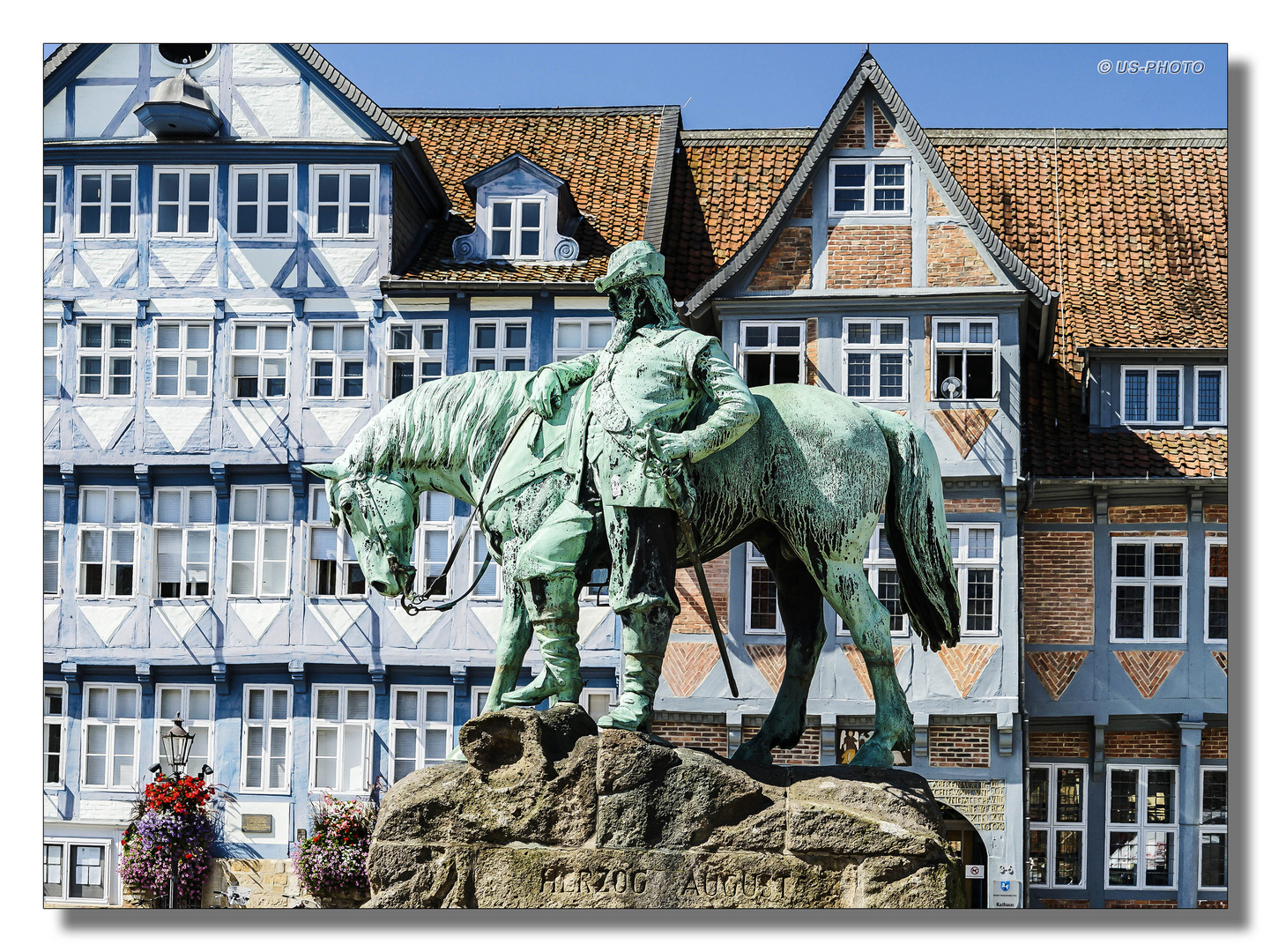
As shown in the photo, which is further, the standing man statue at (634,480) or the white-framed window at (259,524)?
the white-framed window at (259,524)

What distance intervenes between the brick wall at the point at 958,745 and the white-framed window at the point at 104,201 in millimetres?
8214

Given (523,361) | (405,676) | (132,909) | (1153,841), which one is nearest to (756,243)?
(523,361)

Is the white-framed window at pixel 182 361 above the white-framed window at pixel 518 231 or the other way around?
the other way around

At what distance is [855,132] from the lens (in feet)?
54.6

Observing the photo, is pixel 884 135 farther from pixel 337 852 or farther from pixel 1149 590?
pixel 337 852

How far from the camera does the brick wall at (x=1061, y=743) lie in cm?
1665

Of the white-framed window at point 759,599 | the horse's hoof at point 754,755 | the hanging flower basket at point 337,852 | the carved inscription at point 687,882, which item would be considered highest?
the white-framed window at point 759,599

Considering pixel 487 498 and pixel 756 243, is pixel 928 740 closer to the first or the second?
pixel 756 243

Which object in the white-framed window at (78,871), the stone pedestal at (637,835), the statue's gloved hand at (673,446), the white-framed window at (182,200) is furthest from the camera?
the white-framed window at (182,200)

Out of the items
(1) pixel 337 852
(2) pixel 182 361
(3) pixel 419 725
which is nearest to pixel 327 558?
(3) pixel 419 725

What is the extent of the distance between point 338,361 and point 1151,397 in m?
7.15

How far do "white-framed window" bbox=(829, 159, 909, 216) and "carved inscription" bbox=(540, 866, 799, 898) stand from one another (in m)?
10.2

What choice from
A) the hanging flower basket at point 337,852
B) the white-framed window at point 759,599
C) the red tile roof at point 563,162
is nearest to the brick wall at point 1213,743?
the white-framed window at point 759,599

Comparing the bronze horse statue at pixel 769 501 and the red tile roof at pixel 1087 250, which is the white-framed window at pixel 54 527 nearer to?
the red tile roof at pixel 1087 250
